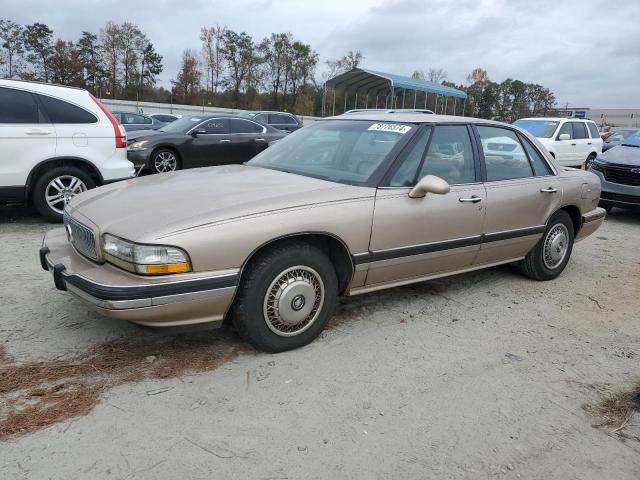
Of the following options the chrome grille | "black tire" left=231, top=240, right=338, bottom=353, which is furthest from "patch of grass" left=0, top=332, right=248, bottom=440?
the chrome grille

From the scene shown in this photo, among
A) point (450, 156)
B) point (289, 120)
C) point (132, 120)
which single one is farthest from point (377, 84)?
point (450, 156)

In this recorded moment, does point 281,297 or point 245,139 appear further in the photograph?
point 245,139

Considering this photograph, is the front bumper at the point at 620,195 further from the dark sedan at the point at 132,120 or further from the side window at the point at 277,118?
the dark sedan at the point at 132,120

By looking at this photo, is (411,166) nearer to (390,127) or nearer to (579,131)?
(390,127)

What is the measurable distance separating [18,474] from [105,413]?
501 millimetres

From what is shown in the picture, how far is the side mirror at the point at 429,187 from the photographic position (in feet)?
11.7

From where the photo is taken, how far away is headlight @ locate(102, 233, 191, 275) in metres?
2.80

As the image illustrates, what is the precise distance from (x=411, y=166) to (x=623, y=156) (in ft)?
23.8

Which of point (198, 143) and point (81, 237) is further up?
point (198, 143)

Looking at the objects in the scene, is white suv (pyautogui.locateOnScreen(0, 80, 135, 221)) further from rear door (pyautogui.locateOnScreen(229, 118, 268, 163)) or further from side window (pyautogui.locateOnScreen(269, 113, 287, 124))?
side window (pyautogui.locateOnScreen(269, 113, 287, 124))

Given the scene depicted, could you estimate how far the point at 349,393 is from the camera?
2941 millimetres

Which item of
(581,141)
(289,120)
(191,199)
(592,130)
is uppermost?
(592,130)

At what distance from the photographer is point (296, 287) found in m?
3.25

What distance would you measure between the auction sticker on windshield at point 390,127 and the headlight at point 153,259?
1984mm
